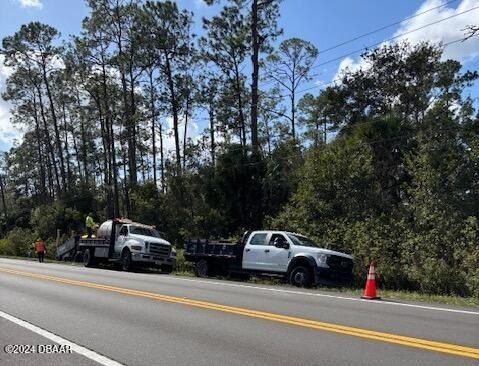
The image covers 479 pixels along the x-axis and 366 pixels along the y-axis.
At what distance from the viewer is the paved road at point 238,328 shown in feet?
23.7

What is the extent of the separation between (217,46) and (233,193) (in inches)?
562

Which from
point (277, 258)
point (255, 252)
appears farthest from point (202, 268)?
point (277, 258)

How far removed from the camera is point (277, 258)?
19312 mm

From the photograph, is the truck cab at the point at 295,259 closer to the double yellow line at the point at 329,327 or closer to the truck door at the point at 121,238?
the double yellow line at the point at 329,327

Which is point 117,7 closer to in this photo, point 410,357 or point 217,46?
point 217,46

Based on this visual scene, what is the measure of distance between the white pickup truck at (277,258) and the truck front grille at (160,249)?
2692 millimetres

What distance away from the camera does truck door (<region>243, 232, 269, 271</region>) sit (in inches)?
786

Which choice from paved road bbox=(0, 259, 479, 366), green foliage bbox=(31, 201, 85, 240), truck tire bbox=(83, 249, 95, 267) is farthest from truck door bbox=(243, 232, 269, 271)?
green foliage bbox=(31, 201, 85, 240)

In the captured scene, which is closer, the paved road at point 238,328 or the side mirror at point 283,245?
the paved road at point 238,328

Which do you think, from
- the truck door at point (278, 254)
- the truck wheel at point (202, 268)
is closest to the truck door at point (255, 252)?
the truck door at point (278, 254)

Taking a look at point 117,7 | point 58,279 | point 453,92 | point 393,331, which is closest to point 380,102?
point 453,92

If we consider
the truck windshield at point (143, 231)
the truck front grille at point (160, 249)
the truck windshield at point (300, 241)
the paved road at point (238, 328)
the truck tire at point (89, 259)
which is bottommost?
the paved road at point (238, 328)

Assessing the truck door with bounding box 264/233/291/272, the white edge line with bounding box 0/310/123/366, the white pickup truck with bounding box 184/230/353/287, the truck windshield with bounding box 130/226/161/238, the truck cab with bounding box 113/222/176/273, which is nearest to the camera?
the white edge line with bounding box 0/310/123/366

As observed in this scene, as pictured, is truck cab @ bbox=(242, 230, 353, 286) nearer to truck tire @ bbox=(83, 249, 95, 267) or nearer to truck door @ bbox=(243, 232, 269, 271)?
truck door @ bbox=(243, 232, 269, 271)
